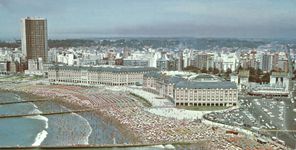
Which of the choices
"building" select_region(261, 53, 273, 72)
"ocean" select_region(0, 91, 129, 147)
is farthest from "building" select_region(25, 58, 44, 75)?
"building" select_region(261, 53, 273, 72)

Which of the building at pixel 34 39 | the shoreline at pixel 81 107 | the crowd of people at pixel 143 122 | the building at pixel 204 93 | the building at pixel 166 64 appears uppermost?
the building at pixel 34 39

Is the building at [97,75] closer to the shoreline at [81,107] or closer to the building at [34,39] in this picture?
the shoreline at [81,107]

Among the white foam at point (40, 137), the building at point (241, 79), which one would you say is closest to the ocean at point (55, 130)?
the white foam at point (40, 137)

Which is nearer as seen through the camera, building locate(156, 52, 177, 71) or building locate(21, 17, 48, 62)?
building locate(156, 52, 177, 71)

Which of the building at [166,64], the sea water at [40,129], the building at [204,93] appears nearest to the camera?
the sea water at [40,129]

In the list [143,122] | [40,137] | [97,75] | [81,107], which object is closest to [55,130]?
[40,137]

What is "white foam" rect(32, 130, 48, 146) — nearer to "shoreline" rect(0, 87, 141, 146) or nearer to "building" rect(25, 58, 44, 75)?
"shoreline" rect(0, 87, 141, 146)
